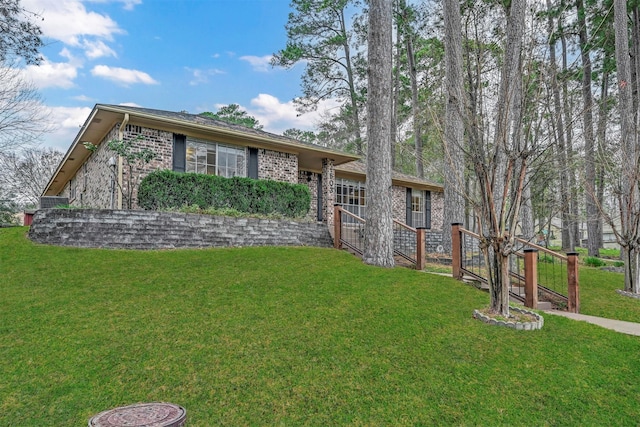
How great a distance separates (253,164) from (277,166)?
88cm

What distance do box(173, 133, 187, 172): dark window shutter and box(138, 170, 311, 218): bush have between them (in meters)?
0.87

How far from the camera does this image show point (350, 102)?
2395cm

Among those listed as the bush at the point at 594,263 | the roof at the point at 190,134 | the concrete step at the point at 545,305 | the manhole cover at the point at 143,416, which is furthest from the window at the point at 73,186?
the bush at the point at 594,263

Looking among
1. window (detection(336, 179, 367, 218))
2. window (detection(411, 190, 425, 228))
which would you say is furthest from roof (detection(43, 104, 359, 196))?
window (detection(411, 190, 425, 228))

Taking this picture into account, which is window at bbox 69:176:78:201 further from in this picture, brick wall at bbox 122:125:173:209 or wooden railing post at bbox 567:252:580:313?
wooden railing post at bbox 567:252:580:313

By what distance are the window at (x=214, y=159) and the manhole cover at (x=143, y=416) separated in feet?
28.8

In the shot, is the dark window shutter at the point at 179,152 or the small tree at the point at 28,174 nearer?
the dark window shutter at the point at 179,152

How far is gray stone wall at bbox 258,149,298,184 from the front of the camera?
11.9 m

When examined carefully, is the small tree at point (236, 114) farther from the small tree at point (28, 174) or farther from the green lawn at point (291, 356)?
the green lawn at point (291, 356)

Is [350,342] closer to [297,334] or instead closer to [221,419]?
[297,334]

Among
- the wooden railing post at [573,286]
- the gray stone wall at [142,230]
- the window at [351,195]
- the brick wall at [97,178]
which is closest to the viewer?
the wooden railing post at [573,286]

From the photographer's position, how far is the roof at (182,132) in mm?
9477

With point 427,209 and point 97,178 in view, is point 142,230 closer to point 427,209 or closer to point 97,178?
point 97,178

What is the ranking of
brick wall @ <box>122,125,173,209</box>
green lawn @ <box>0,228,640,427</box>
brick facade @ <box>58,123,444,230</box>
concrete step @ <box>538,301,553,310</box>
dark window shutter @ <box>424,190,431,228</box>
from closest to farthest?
green lawn @ <box>0,228,640,427</box>, concrete step @ <box>538,301,553,310</box>, brick wall @ <box>122,125,173,209</box>, brick facade @ <box>58,123,444,230</box>, dark window shutter @ <box>424,190,431,228</box>
